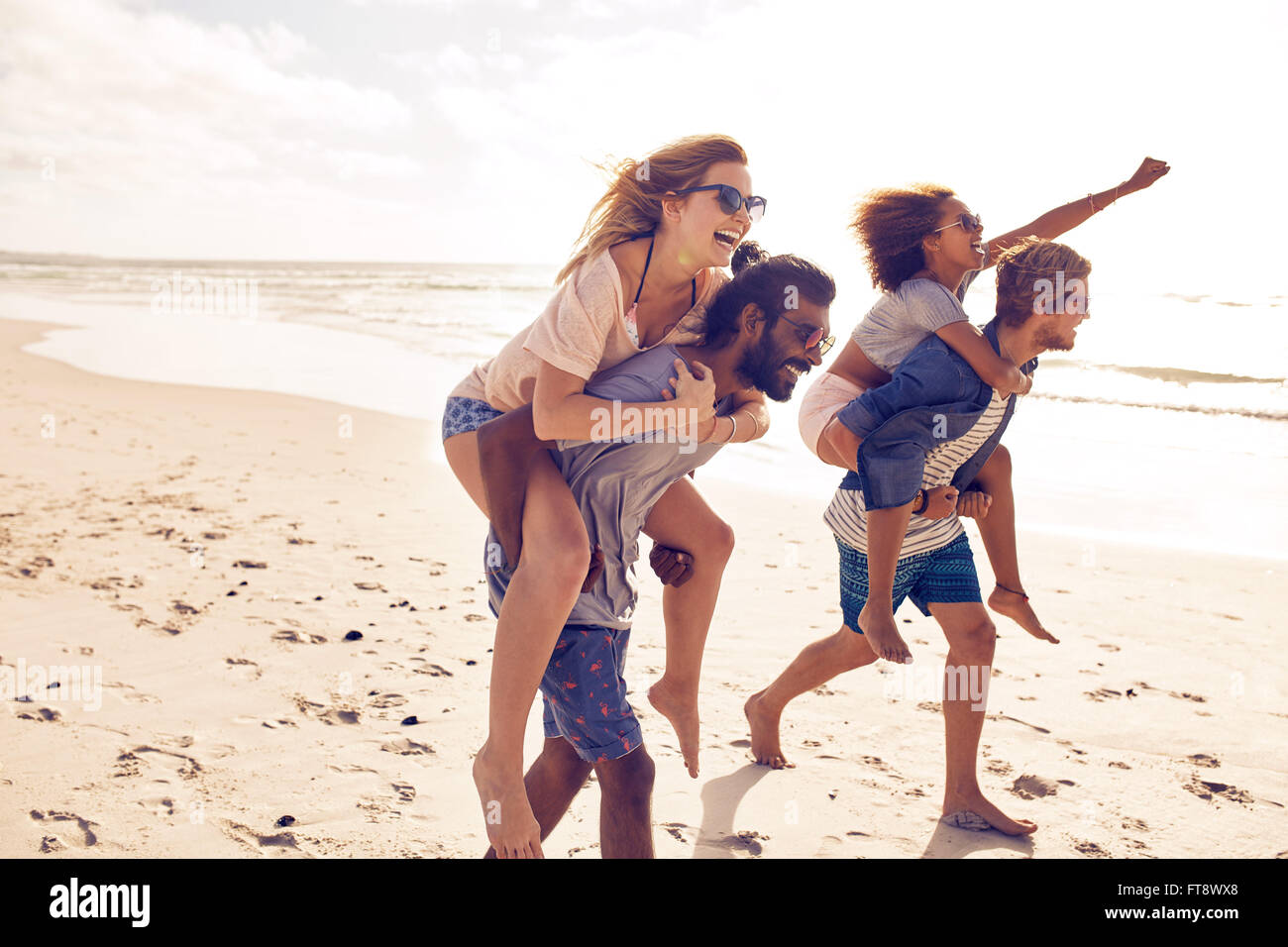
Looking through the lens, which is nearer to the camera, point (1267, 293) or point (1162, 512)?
point (1162, 512)

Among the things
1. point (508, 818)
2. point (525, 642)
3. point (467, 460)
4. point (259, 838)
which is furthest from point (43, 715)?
point (525, 642)

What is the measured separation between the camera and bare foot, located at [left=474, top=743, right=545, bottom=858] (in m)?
2.32

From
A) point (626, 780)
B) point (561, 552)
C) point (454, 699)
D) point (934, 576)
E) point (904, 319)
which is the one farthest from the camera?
point (454, 699)

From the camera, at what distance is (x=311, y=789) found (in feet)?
10.9

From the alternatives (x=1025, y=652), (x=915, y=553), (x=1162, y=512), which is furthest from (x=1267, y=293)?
(x=915, y=553)

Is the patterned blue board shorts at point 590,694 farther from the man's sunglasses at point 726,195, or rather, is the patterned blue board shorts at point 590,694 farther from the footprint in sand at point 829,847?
the man's sunglasses at point 726,195

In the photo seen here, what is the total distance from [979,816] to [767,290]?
6.38ft

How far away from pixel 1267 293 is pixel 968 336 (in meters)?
25.1

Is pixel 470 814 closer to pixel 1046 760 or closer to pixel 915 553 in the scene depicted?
pixel 915 553

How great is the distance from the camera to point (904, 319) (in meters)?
3.08

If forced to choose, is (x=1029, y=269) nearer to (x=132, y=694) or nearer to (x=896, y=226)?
(x=896, y=226)

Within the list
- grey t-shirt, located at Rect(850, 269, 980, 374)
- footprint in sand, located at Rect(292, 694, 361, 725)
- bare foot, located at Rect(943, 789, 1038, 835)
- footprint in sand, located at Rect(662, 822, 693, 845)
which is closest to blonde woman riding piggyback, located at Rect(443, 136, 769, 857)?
footprint in sand, located at Rect(662, 822, 693, 845)

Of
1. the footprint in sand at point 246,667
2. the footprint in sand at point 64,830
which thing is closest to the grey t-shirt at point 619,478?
the footprint in sand at point 64,830
